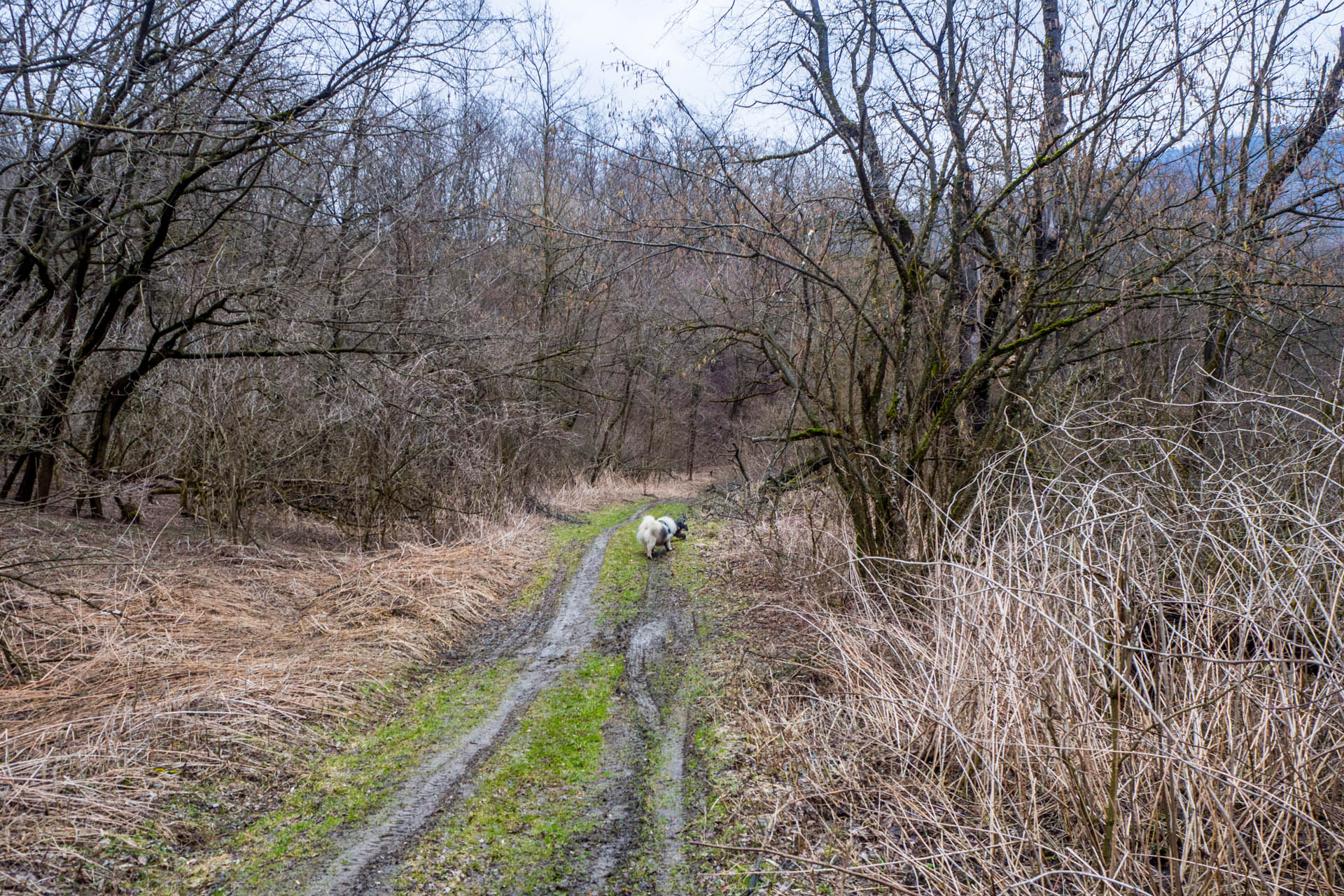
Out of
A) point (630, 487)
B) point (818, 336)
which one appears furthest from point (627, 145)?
point (630, 487)

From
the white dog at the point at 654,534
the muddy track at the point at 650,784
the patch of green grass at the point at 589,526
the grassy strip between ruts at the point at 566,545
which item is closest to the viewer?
the muddy track at the point at 650,784

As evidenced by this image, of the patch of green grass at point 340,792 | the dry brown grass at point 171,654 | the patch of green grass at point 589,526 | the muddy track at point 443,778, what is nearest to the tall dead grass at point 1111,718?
the muddy track at point 443,778

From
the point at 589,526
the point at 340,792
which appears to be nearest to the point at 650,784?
the point at 340,792

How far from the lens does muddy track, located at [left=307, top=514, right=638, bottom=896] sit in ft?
11.8

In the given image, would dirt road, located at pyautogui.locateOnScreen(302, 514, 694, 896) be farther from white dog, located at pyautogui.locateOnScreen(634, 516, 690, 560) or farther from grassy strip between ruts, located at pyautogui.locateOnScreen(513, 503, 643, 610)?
white dog, located at pyautogui.locateOnScreen(634, 516, 690, 560)

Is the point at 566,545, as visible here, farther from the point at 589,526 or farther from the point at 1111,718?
the point at 1111,718

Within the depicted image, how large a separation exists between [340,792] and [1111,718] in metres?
3.93

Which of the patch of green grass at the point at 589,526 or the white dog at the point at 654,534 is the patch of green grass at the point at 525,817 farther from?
the patch of green grass at the point at 589,526

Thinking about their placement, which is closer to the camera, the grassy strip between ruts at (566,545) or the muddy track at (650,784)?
the muddy track at (650,784)

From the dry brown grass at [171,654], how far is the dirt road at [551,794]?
3.35 feet

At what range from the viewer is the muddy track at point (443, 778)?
3.59 m

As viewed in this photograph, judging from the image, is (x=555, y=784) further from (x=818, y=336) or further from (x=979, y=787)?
(x=818, y=336)

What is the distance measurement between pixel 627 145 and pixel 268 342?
17.1 ft

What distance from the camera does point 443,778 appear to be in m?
4.62
